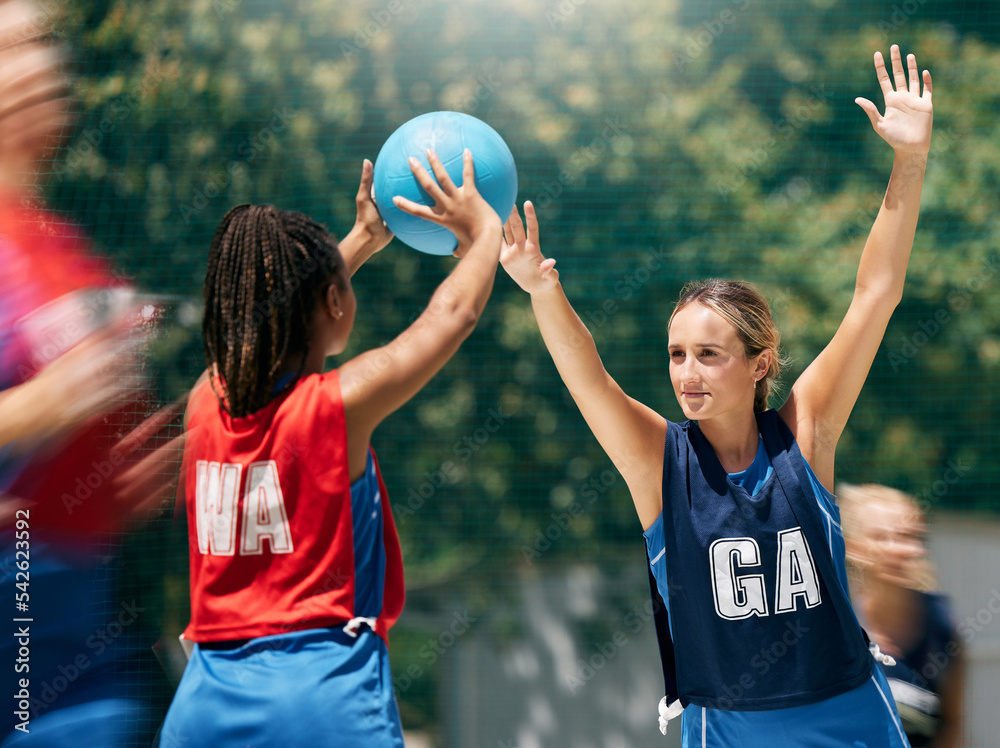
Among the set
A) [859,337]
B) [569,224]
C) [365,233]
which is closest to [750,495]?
[859,337]

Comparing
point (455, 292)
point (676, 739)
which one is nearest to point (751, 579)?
point (455, 292)

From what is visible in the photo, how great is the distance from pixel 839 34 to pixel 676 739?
5.60 meters

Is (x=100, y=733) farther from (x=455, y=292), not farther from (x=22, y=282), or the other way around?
(x=455, y=292)

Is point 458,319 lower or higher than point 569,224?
lower

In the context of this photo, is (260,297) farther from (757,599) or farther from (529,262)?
(757,599)

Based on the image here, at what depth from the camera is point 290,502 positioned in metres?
1.75

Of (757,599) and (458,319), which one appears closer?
(458,319)

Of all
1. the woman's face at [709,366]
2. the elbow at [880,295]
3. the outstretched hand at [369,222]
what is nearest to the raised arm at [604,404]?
the woman's face at [709,366]

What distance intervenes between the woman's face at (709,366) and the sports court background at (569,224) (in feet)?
13.6

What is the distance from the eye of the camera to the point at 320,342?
6.12ft

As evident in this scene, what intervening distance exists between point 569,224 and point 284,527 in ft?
17.9

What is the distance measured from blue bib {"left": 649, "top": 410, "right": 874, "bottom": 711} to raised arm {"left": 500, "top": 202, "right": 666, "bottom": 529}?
86 mm

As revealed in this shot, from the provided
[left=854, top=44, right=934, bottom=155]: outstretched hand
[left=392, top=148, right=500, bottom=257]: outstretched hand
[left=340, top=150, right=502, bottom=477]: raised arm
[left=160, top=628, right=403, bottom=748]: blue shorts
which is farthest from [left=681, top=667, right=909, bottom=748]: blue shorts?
[left=854, top=44, right=934, bottom=155]: outstretched hand

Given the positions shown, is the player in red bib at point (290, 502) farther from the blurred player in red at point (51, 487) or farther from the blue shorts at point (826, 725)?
the blue shorts at point (826, 725)
